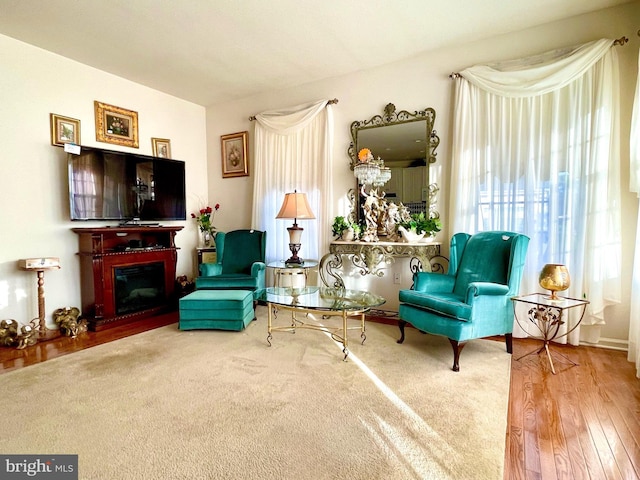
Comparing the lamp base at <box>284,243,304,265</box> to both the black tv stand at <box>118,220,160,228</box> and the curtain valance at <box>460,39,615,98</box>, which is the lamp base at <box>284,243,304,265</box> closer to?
the black tv stand at <box>118,220,160,228</box>

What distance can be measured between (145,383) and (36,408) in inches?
22.5

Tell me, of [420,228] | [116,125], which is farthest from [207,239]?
[420,228]

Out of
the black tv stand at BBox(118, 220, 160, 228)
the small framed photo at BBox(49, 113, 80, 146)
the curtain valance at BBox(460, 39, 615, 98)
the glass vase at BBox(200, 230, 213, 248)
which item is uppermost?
the curtain valance at BBox(460, 39, 615, 98)

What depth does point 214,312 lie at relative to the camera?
129 inches

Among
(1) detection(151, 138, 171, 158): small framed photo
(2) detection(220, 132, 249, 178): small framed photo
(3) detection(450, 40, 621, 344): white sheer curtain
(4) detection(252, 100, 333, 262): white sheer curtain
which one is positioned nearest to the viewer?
(3) detection(450, 40, 621, 344): white sheer curtain

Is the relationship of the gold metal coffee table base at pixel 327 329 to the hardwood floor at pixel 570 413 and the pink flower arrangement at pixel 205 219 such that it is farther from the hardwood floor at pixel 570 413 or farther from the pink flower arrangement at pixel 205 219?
the pink flower arrangement at pixel 205 219

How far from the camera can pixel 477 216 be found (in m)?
3.27

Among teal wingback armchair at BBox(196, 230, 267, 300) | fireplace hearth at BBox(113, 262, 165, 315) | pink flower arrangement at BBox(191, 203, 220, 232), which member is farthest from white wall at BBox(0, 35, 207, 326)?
teal wingback armchair at BBox(196, 230, 267, 300)

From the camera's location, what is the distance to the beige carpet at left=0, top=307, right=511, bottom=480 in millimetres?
1479

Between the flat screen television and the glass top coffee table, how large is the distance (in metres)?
2.04

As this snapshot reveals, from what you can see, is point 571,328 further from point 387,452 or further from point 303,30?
point 303,30

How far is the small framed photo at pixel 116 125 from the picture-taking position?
12.7ft

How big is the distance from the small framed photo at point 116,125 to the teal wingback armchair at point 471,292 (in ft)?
12.6

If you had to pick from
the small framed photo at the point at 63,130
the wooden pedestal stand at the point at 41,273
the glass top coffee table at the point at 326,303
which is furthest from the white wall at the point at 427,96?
the wooden pedestal stand at the point at 41,273
